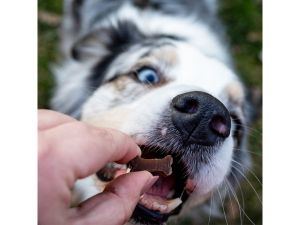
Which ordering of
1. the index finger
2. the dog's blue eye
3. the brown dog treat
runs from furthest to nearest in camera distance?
the dog's blue eye, the brown dog treat, the index finger

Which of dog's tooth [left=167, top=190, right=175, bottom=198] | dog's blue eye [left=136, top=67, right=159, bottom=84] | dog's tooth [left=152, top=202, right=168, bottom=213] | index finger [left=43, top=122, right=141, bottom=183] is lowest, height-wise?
dog's tooth [left=152, top=202, right=168, bottom=213]

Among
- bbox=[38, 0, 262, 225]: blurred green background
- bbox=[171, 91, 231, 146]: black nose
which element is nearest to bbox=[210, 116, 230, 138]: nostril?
bbox=[171, 91, 231, 146]: black nose

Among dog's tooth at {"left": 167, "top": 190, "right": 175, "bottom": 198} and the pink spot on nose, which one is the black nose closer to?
the pink spot on nose

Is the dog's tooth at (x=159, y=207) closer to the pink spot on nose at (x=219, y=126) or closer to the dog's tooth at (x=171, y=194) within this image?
the dog's tooth at (x=171, y=194)

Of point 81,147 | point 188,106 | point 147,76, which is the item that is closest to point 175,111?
point 188,106

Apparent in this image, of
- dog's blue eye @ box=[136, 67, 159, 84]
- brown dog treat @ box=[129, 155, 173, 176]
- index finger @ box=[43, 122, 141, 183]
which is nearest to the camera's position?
index finger @ box=[43, 122, 141, 183]

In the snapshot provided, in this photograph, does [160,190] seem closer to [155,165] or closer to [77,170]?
[155,165]

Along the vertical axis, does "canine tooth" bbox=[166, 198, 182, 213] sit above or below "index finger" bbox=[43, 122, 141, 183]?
below
